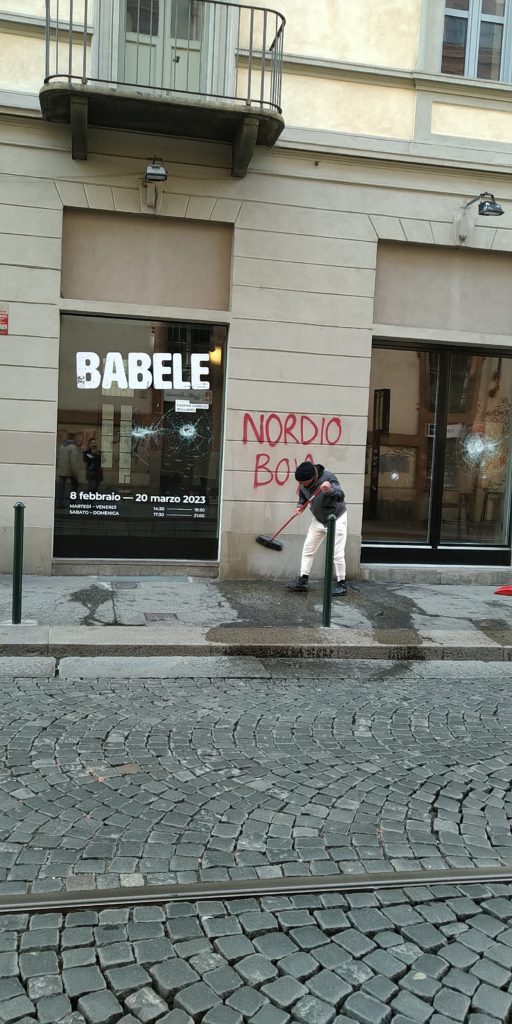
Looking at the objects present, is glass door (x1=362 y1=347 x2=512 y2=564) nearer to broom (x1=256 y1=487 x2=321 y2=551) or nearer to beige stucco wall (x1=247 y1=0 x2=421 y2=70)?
broom (x1=256 y1=487 x2=321 y2=551)

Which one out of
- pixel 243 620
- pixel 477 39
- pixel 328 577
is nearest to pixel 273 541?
pixel 243 620

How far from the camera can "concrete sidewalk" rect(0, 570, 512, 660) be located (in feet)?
24.0

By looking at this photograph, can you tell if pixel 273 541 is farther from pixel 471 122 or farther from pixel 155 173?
pixel 471 122

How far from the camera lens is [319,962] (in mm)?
2920

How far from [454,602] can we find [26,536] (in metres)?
5.15

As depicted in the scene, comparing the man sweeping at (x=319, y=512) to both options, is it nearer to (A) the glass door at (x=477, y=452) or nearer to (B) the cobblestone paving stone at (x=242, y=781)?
(A) the glass door at (x=477, y=452)

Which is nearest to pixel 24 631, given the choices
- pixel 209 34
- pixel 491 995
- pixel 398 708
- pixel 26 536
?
pixel 26 536

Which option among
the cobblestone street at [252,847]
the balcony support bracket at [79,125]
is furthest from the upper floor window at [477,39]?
the cobblestone street at [252,847]

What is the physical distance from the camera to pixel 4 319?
9.64 metres

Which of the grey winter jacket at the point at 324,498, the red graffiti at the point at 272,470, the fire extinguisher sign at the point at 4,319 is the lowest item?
the grey winter jacket at the point at 324,498

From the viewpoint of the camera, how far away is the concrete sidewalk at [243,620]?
7.33m

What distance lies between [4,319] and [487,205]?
592 cm

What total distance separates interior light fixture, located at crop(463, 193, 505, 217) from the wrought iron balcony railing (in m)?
2.65

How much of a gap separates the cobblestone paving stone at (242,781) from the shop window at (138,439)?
13.6ft
